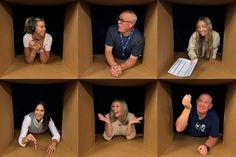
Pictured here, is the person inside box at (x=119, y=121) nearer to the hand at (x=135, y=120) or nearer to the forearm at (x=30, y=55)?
the hand at (x=135, y=120)

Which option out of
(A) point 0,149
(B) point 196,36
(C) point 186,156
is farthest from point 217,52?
(A) point 0,149

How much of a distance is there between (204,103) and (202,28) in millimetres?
248

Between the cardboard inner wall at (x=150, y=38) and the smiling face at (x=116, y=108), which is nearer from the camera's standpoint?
the cardboard inner wall at (x=150, y=38)

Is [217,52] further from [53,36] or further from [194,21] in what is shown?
[53,36]

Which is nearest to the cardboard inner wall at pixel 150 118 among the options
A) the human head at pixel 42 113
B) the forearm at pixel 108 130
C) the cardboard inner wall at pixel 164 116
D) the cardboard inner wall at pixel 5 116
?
the cardboard inner wall at pixel 164 116

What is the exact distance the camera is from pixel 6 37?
5.18ft

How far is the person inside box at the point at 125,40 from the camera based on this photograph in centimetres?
161

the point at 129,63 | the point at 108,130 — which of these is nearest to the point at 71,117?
the point at 108,130

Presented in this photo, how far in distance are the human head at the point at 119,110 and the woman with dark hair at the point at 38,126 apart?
0.66 feet

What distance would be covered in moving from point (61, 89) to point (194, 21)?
0.53 metres

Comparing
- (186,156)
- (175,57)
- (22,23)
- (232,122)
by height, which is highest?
(22,23)

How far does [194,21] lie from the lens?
5.77ft

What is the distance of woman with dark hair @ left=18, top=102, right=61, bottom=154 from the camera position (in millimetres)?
1647

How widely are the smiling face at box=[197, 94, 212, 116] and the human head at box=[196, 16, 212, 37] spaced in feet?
0.68
